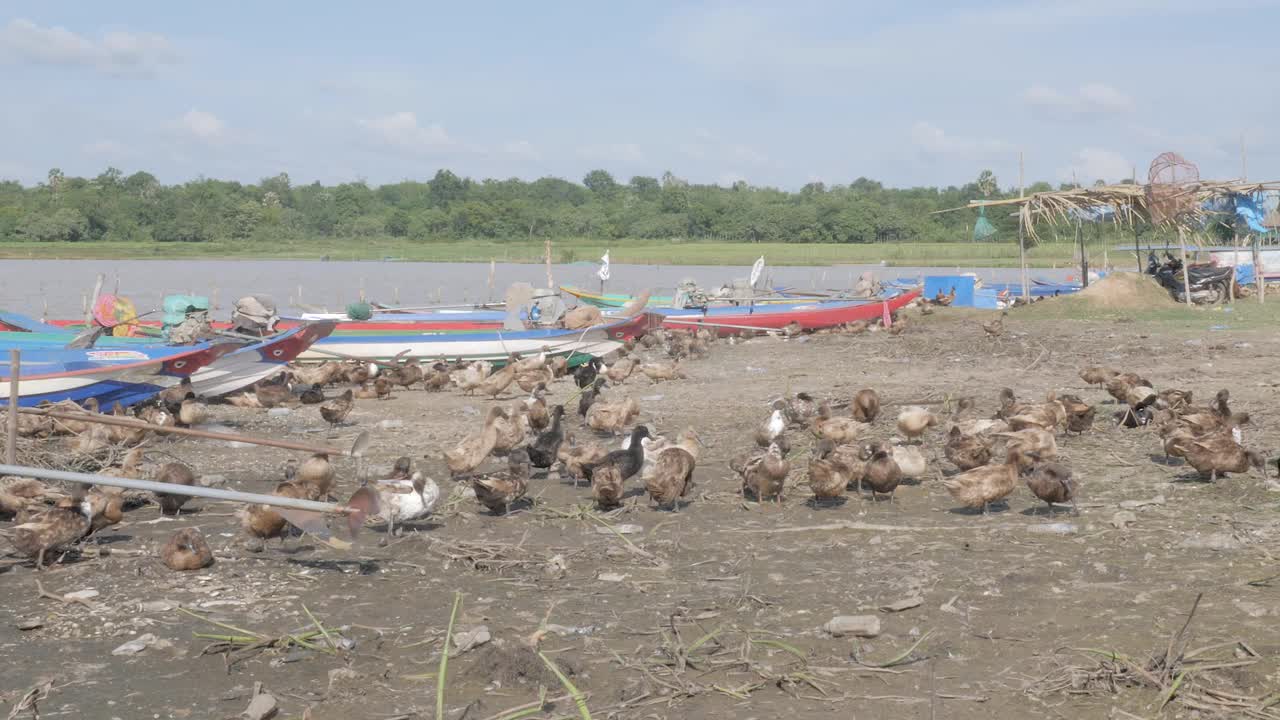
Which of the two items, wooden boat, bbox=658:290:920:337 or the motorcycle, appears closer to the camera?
wooden boat, bbox=658:290:920:337

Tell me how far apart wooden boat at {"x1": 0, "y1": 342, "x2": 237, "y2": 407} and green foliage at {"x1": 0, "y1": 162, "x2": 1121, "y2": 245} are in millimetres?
59691

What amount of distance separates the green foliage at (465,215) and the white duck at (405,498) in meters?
63.6

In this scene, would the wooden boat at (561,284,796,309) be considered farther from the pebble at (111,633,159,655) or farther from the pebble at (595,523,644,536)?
the pebble at (111,633,159,655)

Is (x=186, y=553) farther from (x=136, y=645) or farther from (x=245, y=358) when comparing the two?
(x=245, y=358)

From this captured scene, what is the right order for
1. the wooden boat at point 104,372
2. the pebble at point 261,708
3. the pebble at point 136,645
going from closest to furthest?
the pebble at point 261,708, the pebble at point 136,645, the wooden boat at point 104,372

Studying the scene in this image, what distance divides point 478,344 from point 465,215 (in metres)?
67.2

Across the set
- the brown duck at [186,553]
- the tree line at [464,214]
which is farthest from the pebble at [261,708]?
the tree line at [464,214]

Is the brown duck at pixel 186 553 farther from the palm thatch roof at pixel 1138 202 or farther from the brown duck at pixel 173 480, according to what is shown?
the palm thatch roof at pixel 1138 202

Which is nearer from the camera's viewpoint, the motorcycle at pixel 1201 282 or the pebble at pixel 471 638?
the pebble at pixel 471 638

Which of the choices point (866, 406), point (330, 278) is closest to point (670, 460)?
point (866, 406)

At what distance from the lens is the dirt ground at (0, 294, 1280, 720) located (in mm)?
5277

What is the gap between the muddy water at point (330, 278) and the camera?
43.7 meters

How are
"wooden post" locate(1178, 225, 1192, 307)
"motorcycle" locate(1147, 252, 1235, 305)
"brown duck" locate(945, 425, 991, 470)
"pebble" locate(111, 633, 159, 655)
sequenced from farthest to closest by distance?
1. "motorcycle" locate(1147, 252, 1235, 305)
2. "wooden post" locate(1178, 225, 1192, 307)
3. "brown duck" locate(945, 425, 991, 470)
4. "pebble" locate(111, 633, 159, 655)

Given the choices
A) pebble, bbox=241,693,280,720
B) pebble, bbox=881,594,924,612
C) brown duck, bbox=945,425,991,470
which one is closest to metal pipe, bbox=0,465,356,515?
pebble, bbox=241,693,280,720
